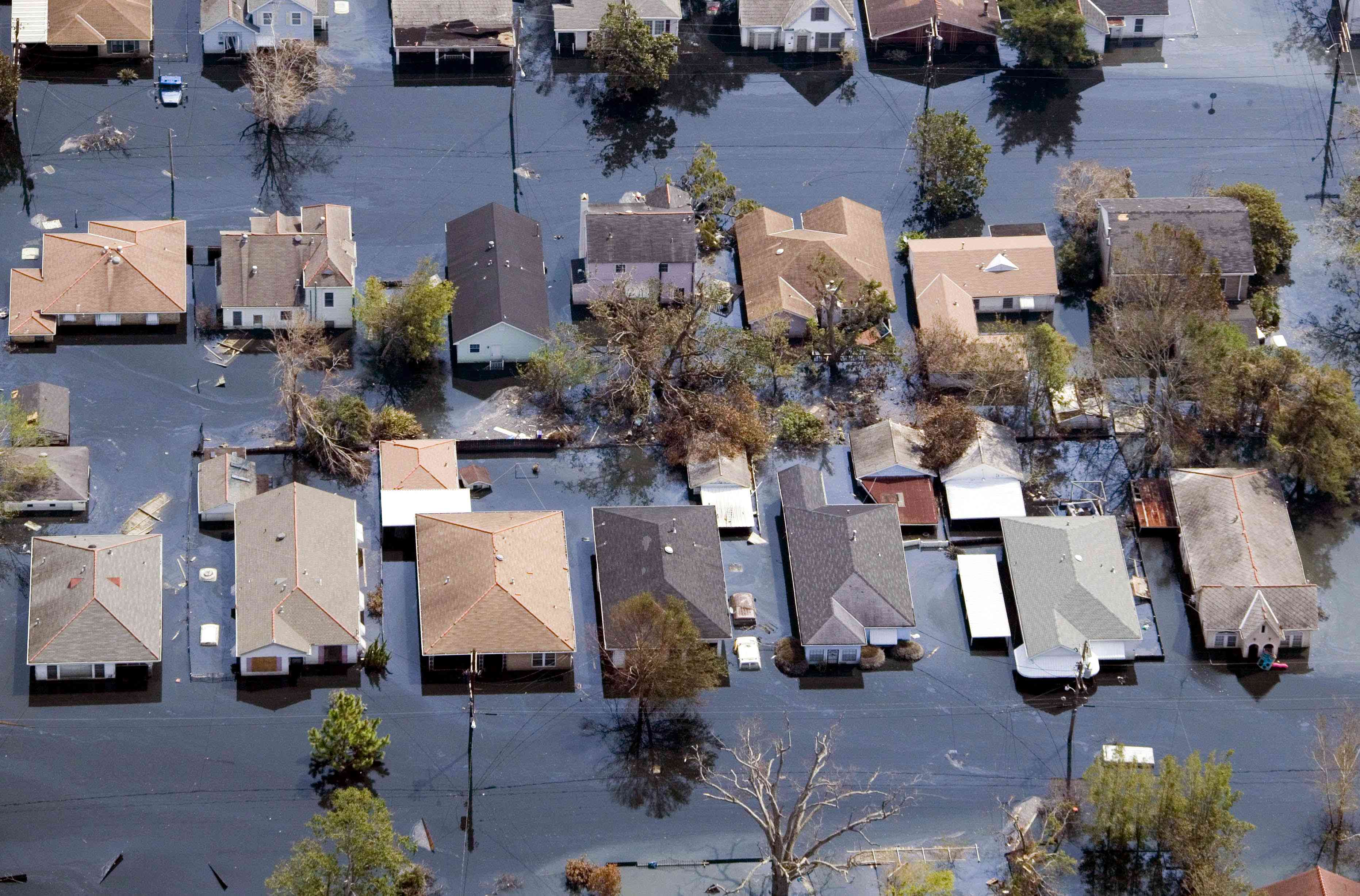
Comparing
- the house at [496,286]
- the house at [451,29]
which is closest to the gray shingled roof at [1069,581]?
the house at [496,286]

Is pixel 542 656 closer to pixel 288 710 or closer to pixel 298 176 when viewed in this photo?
pixel 288 710

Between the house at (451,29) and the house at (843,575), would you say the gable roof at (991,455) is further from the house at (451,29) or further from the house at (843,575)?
the house at (451,29)

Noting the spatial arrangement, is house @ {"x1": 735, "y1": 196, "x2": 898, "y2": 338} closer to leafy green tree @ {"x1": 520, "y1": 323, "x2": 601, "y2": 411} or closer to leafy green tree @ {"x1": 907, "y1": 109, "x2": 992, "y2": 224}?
leafy green tree @ {"x1": 907, "y1": 109, "x2": 992, "y2": 224}

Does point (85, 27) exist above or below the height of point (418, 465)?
above

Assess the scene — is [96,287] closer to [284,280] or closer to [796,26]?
[284,280]

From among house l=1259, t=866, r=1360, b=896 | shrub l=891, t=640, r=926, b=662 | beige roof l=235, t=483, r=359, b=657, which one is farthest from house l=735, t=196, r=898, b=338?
house l=1259, t=866, r=1360, b=896

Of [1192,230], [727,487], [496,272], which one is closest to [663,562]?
[727,487]
